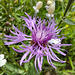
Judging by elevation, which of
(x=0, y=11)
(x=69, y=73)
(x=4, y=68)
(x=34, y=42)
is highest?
(x=0, y=11)

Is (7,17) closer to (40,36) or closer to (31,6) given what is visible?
(31,6)

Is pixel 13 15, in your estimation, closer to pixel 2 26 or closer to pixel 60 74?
pixel 2 26

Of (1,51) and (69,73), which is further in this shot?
(69,73)

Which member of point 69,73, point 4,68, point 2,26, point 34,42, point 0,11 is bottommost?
point 69,73

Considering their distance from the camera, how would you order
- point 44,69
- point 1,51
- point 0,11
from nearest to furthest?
1. point 1,51
2. point 44,69
3. point 0,11

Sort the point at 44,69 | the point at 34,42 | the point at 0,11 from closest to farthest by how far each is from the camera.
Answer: the point at 34,42 < the point at 44,69 < the point at 0,11

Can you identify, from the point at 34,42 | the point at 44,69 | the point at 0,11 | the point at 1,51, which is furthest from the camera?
the point at 0,11

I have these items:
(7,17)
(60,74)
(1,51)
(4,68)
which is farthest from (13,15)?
(60,74)

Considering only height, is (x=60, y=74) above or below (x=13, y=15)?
below

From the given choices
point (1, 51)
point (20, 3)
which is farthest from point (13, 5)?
point (1, 51)
